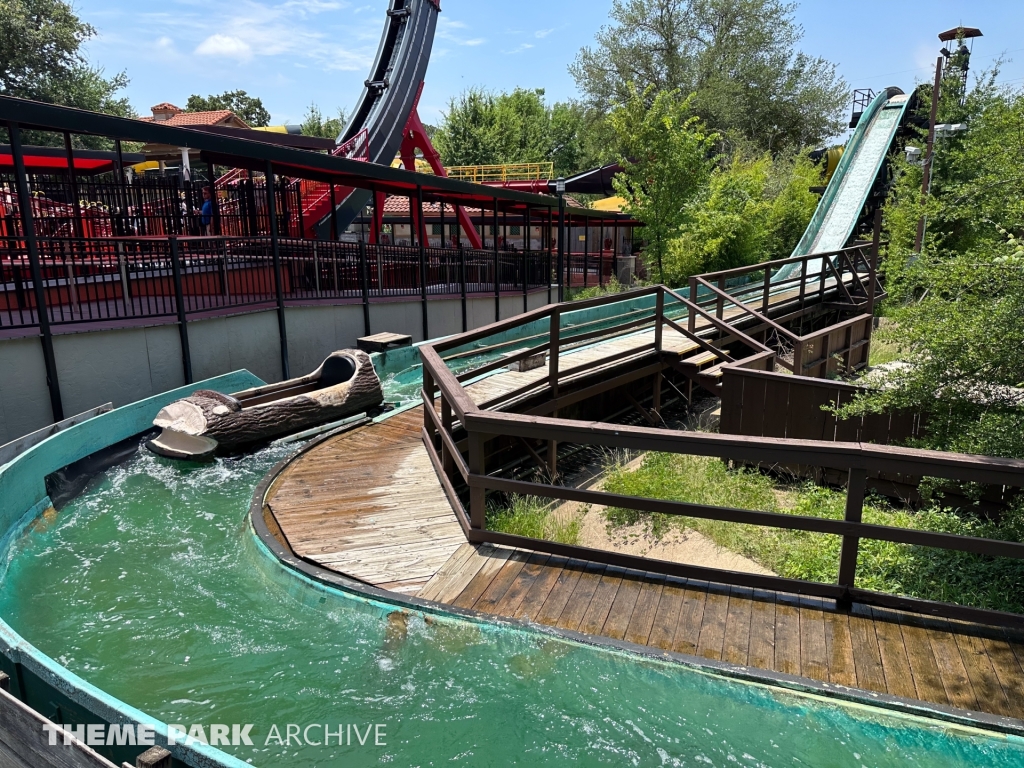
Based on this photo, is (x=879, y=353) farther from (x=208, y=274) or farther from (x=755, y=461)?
(x=208, y=274)

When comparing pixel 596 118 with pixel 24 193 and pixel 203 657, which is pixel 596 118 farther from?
pixel 203 657

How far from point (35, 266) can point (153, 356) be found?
1.94m

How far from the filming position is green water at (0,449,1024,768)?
2.88m

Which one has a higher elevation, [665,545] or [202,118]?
[202,118]

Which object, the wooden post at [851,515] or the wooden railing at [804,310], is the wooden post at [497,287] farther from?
the wooden post at [851,515]

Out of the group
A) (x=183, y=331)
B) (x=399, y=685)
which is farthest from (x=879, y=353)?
(x=399, y=685)

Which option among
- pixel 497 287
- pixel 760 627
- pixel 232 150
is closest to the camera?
pixel 760 627

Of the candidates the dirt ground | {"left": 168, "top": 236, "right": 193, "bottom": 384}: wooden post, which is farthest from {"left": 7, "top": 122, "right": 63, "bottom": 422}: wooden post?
the dirt ground

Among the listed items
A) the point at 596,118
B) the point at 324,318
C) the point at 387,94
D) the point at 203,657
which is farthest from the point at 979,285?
the point at 596,118

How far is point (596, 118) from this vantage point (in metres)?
44.2

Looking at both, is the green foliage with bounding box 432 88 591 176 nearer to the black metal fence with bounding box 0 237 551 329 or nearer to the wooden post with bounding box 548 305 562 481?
the black metal fence with bounding box 0 237 551 329

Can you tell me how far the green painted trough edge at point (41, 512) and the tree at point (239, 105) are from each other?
75.9 metres

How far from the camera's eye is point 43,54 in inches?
1414

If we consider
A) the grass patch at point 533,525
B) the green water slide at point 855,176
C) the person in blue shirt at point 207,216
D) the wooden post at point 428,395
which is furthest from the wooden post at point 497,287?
the green water slide at point 855,176
